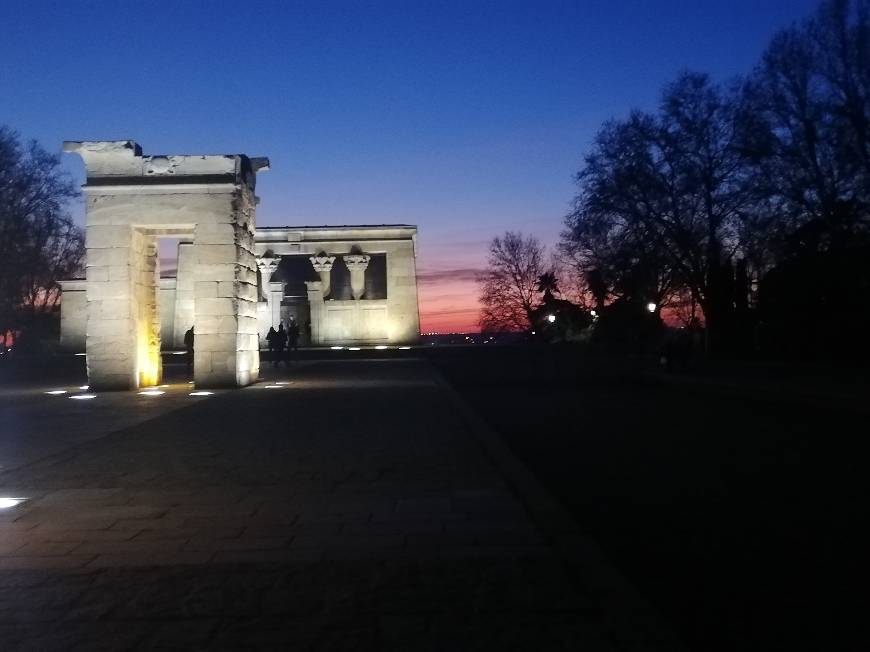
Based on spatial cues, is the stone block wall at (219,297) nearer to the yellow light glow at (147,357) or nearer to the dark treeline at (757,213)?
the yellow light glow at (147,357)

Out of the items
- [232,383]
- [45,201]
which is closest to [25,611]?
[232,383]

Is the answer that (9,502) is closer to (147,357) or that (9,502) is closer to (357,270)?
(147,357)

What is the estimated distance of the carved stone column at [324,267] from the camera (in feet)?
177

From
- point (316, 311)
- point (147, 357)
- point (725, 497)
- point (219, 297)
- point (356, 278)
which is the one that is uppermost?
point (356, 278)

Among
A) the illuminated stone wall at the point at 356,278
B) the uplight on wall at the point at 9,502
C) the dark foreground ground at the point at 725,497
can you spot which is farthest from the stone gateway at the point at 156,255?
the illuminated stone wall at the point at 356,278

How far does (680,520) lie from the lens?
7539 millimetres

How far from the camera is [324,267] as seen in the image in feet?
177

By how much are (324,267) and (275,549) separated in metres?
48.4

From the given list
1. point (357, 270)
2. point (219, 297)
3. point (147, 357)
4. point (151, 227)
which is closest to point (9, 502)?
point (219, 297)

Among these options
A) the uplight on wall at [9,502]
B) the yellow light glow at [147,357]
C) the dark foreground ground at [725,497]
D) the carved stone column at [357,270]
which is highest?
the carved stone column at [357,270]

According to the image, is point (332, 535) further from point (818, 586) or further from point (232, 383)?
point (232, 383)

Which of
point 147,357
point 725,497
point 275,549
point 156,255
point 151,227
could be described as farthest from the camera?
point 156,255

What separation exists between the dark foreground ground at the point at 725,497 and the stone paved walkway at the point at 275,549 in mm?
758

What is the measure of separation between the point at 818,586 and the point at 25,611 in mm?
4637
